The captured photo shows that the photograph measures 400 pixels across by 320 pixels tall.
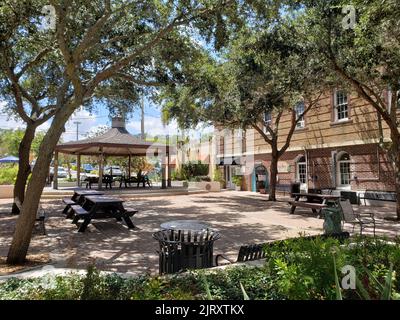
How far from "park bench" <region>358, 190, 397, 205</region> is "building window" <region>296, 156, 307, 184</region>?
4199mm

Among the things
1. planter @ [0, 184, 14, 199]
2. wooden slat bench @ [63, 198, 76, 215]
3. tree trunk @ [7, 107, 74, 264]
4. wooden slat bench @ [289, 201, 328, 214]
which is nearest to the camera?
tree trunk @ [7, 107, 74, 264]

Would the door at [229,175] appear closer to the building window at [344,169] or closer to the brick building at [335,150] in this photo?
the brick building at [335,150]

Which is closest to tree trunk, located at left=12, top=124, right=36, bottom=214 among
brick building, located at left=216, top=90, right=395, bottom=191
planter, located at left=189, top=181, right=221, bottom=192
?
brick building, located at left=216, top=90, right=395, bottom=191

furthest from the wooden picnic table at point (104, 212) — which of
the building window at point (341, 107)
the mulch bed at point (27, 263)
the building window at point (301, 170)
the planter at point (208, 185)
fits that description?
the planter at point (208, 185)

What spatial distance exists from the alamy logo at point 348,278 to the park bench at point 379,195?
14.0 meters

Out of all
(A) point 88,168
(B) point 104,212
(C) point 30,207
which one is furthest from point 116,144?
(A) point 88,168

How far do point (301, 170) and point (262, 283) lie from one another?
18.3m

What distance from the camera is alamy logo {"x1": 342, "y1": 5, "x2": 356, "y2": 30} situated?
8820 mm

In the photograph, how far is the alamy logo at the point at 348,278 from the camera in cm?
320

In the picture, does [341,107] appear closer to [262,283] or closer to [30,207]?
[30,207]

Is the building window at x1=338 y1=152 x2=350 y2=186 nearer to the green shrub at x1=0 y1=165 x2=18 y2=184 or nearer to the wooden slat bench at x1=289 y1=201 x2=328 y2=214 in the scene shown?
the wooden slat bench at x1=289 y1=201 x2=328 y2=214

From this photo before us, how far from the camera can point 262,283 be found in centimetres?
368

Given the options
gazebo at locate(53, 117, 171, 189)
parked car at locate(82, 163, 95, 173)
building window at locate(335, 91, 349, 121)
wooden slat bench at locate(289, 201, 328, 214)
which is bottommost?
wooden slat bench at locate(289, 201, 328, 214)
